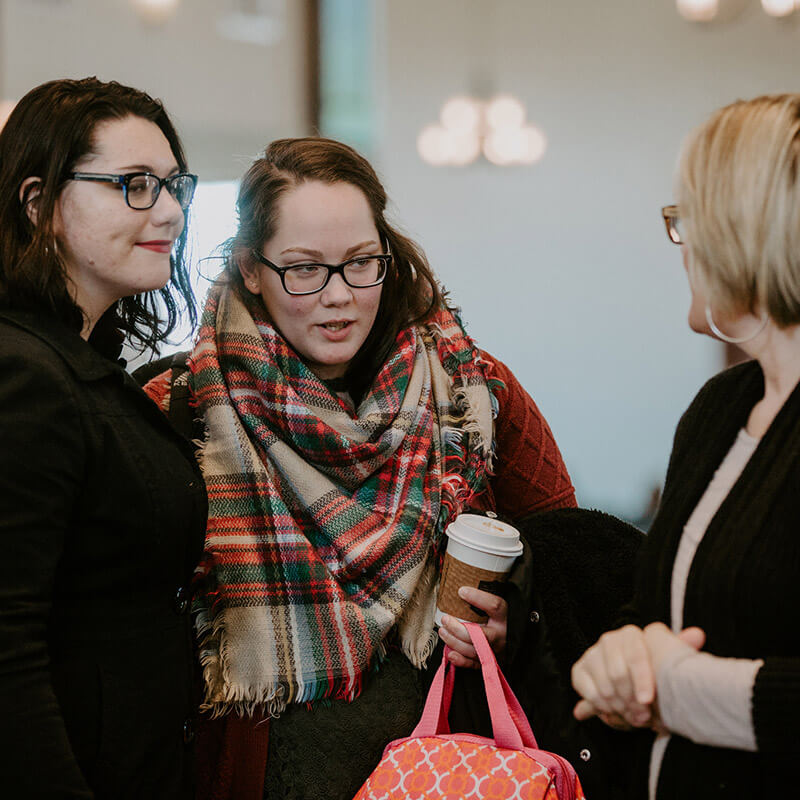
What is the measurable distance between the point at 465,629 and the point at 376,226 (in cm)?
89

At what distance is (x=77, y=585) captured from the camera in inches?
50.5

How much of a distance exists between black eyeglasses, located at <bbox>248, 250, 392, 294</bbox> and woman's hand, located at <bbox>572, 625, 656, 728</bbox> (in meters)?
0.97

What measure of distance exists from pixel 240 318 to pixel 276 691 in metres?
0.75

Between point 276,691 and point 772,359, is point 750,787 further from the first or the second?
point 276,691

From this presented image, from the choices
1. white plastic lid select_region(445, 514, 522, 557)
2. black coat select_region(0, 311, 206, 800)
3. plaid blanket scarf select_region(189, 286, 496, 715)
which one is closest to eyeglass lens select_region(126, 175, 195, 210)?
black coat select_region(0, 311, 206, 800)

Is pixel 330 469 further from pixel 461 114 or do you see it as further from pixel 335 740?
pixel 461 114

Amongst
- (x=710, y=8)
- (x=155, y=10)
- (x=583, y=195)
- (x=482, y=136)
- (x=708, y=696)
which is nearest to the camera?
(x=708, y=696)

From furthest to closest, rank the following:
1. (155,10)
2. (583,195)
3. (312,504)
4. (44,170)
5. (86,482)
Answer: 1. (583,195)
2. (155,10)
3. (312,504)
4. (44,170)
5. (86,482)

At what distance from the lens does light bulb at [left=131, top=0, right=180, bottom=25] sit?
17.8 feet

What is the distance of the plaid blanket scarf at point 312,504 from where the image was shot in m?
1.70

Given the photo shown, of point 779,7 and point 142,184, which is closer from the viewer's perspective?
point 142,184

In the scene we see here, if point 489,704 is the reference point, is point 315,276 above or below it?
above

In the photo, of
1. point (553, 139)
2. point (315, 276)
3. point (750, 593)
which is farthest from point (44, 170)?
point (553, 139)

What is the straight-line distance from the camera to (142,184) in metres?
1.49
